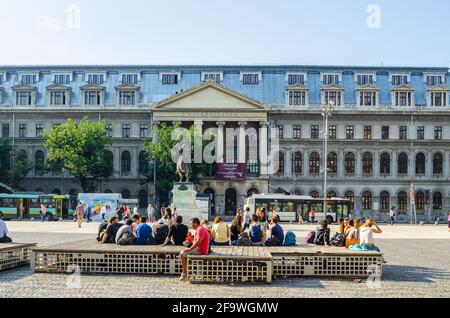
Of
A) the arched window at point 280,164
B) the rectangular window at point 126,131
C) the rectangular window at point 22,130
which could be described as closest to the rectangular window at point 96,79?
the rectangular window at point 126,131

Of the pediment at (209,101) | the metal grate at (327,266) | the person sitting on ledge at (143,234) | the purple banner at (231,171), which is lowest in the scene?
the metal grate at (327,266)

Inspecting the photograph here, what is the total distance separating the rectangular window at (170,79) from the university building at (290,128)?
3.84ft

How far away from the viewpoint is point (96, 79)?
85375 millimetres

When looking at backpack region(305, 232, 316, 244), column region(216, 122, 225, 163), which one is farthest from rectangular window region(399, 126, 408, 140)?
backpack region(305, 232, 316, 244)

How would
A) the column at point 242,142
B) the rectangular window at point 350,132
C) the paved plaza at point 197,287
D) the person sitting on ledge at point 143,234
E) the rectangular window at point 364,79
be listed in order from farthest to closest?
the rectangular window at point 364,79, the rectangular window at point 350,132, the column at point 242,142, the person sitting on ledge at point 143,234, the paved plaza at point 197,287

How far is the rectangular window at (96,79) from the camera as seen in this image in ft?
279

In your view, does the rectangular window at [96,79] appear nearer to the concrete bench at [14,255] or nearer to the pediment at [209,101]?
the pediment at [209,101]

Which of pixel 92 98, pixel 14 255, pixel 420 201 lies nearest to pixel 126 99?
pixel 92 98

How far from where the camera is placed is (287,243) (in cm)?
2161

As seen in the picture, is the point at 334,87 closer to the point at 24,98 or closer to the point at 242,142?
the point at 242,142

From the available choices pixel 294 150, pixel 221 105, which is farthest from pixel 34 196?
pixel 294 150

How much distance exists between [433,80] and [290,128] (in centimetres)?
2111

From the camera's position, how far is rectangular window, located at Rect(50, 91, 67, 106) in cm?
8344
